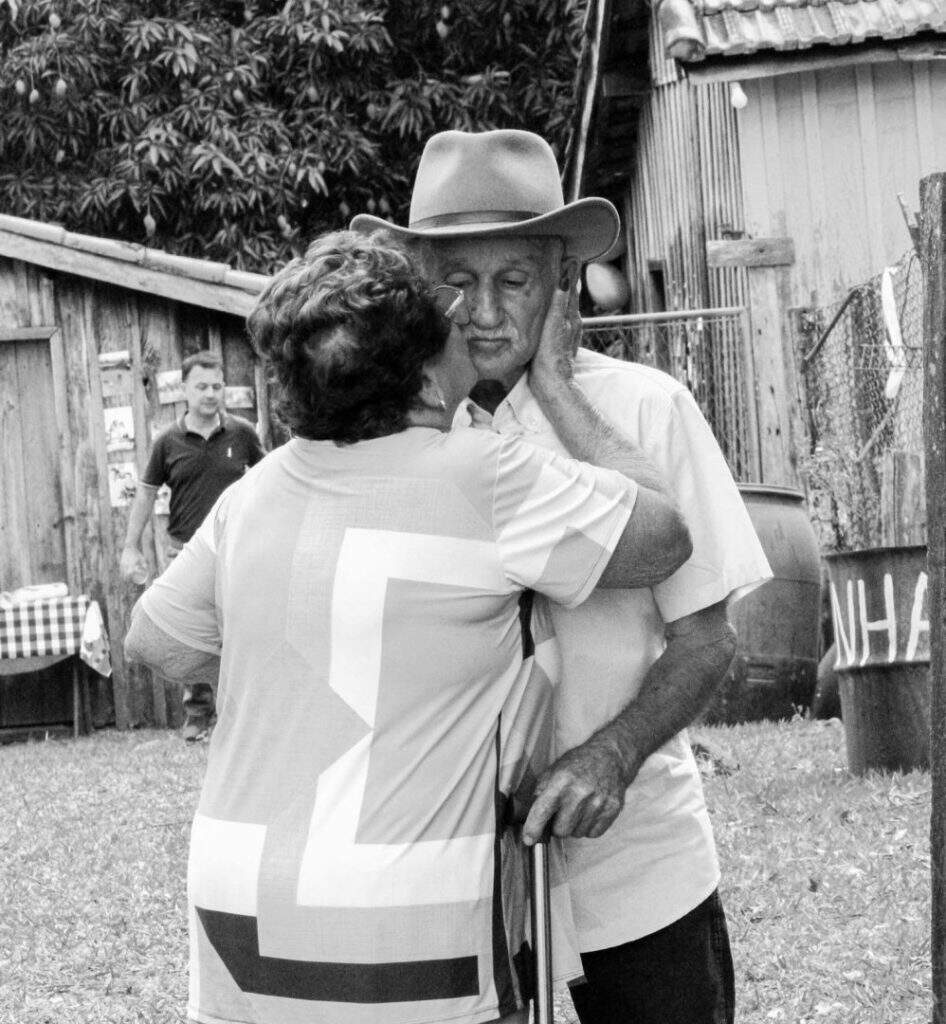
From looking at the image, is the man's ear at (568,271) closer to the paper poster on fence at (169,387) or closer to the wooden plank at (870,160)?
the wooden plank at (870,160)

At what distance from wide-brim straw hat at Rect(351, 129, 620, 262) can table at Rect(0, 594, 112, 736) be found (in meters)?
9.06

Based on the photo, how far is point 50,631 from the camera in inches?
453

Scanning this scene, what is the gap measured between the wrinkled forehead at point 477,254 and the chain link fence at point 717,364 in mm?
7518

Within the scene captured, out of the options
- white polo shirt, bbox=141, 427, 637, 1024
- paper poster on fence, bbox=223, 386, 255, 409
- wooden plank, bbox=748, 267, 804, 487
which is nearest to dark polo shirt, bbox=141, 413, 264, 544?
paper poster on fence, bbox=223, 386, 255, 409

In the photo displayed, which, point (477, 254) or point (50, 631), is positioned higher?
point (477, 254)

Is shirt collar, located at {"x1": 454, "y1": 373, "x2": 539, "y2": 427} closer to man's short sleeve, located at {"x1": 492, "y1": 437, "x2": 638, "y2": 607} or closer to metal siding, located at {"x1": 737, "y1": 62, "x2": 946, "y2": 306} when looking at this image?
man's short sleeve, located at {"x1": 492, "y1": 437, "x2": 638, "y2": 607}

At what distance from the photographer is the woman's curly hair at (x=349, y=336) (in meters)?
2.28

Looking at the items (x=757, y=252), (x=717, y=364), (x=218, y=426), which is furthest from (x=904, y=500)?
(x=218, y=426)

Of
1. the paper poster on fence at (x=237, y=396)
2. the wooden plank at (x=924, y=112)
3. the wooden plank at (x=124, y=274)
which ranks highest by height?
the wooden plank at (x=924, y=112)

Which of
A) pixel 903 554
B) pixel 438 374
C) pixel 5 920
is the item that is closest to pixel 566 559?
pixel 438 374

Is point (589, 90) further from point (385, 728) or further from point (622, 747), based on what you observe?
point (385, 728)

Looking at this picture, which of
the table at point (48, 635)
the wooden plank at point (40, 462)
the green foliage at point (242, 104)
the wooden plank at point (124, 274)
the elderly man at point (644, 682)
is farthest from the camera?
the green foliage at point (242, 104)

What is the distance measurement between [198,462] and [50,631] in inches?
86.8

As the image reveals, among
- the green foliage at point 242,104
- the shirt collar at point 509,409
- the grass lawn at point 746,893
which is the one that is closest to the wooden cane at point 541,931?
the shirt collar at point 509,409
